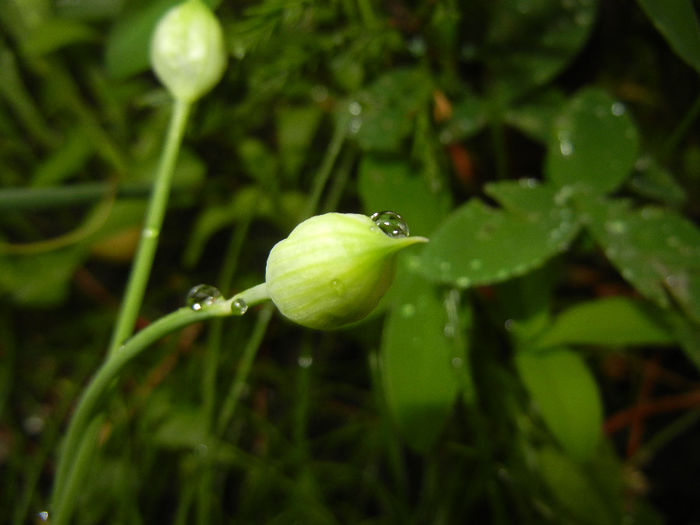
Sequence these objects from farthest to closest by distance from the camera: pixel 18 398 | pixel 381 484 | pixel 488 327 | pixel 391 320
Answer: pixel 18 398
pixel 381 484
pixel 488 327
pixel 391 320

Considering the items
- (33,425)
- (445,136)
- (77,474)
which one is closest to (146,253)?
(77,474)

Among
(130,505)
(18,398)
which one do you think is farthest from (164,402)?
(18,398)

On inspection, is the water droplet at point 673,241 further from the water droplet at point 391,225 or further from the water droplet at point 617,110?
the water droplet at point 391,225

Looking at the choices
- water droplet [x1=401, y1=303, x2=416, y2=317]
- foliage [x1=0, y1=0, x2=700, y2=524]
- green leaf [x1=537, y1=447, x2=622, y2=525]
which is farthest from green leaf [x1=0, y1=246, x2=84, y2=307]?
green leaf [x1=537, y1=447, x2=622, y2=525]

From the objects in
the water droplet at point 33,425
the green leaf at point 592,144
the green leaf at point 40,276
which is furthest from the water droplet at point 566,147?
the water droplet at point 33,425

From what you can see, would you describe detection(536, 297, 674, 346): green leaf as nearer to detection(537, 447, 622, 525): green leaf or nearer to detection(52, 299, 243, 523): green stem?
detection(537, 447, 622, 525): green leaf

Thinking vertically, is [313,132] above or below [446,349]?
above

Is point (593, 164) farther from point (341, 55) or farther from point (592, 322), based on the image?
point (341, 55)
